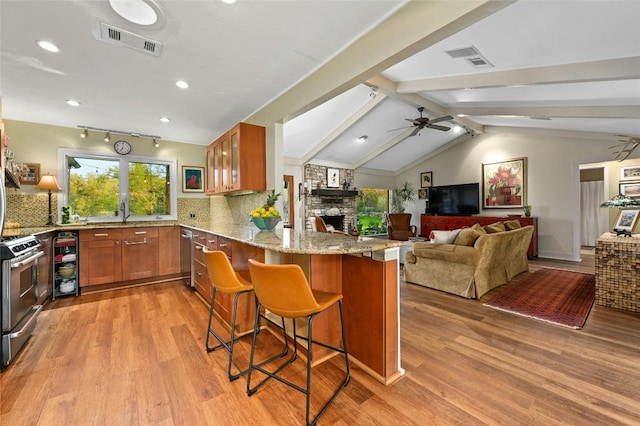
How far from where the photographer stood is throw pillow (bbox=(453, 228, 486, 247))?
3.38 m

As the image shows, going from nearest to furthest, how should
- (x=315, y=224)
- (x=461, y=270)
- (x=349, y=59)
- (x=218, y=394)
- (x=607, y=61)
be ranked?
(x=218, y=394) < (x=349, y=59) < (x=607, y=61) < (x=461, y=270) < (x=315, y=224)

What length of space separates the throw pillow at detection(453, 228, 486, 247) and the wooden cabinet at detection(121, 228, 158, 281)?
174 inches

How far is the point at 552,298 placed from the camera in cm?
328

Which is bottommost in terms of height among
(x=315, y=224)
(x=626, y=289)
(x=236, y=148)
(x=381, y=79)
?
(x=626, y=289)

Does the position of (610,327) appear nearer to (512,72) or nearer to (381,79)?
(512,72)

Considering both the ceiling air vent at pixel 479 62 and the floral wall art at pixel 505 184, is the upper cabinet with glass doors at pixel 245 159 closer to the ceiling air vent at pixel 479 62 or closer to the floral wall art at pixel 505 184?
the ceiling air vent at pixel 479 62

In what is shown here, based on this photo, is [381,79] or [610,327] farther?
[381,79]

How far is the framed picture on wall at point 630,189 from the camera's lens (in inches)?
230

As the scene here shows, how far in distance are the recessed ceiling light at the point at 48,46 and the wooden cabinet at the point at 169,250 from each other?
8.38 ft

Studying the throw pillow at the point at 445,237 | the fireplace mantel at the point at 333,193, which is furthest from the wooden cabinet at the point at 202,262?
the fireplace mantel at the point at 333,193

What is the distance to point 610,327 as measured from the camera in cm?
248

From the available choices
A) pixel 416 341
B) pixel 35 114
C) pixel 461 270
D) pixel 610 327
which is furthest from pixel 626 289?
pixel 35 114

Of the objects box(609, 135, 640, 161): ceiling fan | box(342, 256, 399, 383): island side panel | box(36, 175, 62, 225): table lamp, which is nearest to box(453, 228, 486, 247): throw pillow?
box(342, 256, 399, 383): island side panel

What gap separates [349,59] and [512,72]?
6.94 feet
